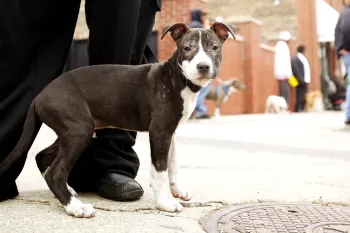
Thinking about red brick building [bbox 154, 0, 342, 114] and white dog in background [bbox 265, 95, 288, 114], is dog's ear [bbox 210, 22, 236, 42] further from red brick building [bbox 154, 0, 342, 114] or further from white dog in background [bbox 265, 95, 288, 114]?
white dog in background [bbox 265, 95, 288, 114]

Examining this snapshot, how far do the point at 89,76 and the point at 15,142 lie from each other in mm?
508

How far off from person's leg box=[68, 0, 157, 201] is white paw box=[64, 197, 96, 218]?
328 mm

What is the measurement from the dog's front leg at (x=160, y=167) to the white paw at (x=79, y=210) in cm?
32

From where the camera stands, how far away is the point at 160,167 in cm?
235

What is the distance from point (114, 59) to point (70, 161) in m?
0.66

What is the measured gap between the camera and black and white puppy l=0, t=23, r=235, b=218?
7.38ft

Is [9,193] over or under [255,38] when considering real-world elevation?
over

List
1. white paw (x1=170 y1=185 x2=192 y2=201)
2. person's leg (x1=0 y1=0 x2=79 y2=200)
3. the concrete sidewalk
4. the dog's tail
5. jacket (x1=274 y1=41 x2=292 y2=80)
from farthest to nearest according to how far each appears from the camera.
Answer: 1. jacket (x1=274 y1=41 x2=292 y2=80)
2. white paw (x1=170 y1=185 x2=192 y2=201)
3. person's leg (x1=0 y1=0 x2=79 y2=200)
4. the dog's tail
5. the concrete sidewalk

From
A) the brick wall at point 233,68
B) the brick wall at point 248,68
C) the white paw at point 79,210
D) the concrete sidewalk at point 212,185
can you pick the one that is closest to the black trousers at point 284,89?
the brick wall at point 248,68

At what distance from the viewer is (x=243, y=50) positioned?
55.7ft

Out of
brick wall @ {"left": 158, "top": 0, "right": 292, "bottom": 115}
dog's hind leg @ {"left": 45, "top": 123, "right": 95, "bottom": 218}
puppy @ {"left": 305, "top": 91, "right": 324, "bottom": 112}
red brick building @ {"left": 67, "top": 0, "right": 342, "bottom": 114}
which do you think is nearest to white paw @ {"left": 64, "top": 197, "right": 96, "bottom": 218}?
dog's hind leg @ {"left": 45, "top": 123, "right": 95, "bottom": 218}

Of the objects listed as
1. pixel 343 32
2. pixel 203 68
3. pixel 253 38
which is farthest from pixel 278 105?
pixel 203 68

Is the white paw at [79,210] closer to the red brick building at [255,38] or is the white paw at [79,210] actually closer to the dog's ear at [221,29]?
the dog's ear at [221,29]

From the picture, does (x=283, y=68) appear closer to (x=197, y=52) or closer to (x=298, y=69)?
(x=298, y=69)
